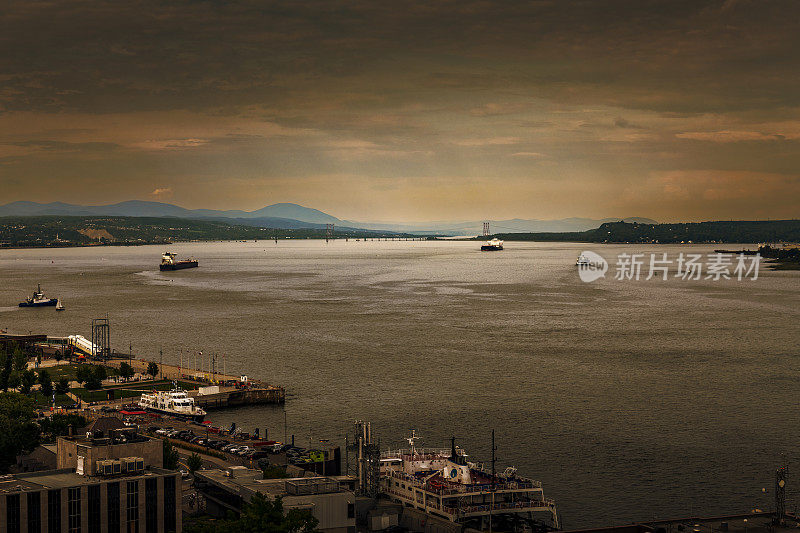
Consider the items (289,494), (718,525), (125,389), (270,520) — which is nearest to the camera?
(270,520)

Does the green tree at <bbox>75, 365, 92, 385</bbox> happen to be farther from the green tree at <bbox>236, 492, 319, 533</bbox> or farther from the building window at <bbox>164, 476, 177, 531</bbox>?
the green tree at <bbox>236, 492, 319, 533</bbox>

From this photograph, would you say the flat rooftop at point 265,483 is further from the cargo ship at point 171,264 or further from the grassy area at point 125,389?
the cargo ship at point 171,264

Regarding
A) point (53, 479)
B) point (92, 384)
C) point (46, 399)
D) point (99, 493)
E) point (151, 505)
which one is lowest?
point (46, 399)

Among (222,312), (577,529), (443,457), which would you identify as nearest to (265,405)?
(443,457)

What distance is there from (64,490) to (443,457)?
1176 centimetres

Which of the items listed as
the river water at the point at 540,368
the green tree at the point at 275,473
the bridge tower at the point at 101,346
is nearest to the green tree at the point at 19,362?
the bridge tower at the point at 101,346

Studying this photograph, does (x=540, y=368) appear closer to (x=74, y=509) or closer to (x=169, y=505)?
(x=169, y=505)

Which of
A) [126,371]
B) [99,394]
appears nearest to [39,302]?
[126,371]

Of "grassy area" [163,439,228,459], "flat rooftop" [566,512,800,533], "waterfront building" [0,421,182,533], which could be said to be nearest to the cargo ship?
"grassy area" [163,439,228,459]

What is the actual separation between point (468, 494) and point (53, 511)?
427 inches

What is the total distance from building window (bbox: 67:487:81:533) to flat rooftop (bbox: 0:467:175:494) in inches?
6.9

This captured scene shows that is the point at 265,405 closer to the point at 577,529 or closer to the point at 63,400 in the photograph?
the point at 63,400

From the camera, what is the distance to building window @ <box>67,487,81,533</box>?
793 inches

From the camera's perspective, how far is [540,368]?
158 ft
